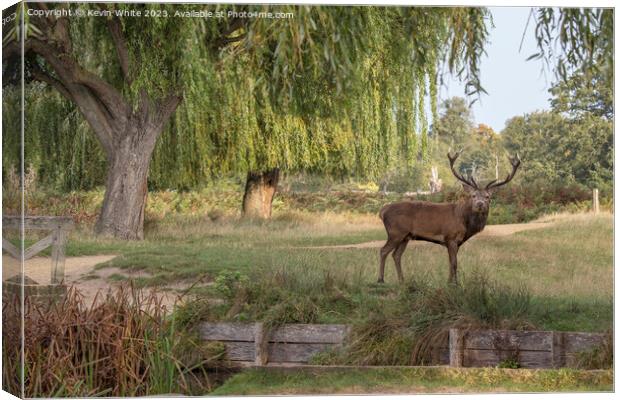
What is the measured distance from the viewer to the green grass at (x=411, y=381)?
854cm

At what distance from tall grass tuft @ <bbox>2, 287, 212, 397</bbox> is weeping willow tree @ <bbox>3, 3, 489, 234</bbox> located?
883 mm

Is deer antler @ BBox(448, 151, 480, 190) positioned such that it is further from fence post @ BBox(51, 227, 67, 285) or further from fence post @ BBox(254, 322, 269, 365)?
fence post @ BBox(51, 227, 67, 285)

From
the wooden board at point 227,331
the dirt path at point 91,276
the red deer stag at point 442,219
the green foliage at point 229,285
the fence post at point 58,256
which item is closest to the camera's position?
the fence post at point 58,256

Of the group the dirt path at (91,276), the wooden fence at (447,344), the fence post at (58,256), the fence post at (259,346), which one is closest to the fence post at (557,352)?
the wooden fence at (447,344)

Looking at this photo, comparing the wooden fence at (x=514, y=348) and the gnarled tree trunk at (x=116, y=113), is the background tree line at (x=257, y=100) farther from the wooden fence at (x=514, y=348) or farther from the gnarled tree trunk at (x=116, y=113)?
the wooden fence at (x=514, y=348)

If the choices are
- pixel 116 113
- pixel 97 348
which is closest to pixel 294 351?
pixel 97 348

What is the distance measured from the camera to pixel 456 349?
343 inches

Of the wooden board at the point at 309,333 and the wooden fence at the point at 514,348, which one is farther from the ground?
the wooden board at the point at 309,333

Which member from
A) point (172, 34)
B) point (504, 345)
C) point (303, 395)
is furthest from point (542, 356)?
point (172, 34)

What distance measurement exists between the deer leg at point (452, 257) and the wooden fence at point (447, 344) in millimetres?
453

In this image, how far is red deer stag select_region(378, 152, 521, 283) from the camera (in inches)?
358

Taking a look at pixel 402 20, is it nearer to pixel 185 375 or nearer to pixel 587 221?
pixel 587 221

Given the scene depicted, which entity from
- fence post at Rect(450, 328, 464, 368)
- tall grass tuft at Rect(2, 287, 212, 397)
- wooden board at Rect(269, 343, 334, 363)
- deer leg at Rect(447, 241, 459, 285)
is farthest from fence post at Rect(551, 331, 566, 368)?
tall grass tuft at Rect(2, 287, 212, 397)

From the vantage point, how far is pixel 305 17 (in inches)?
325
